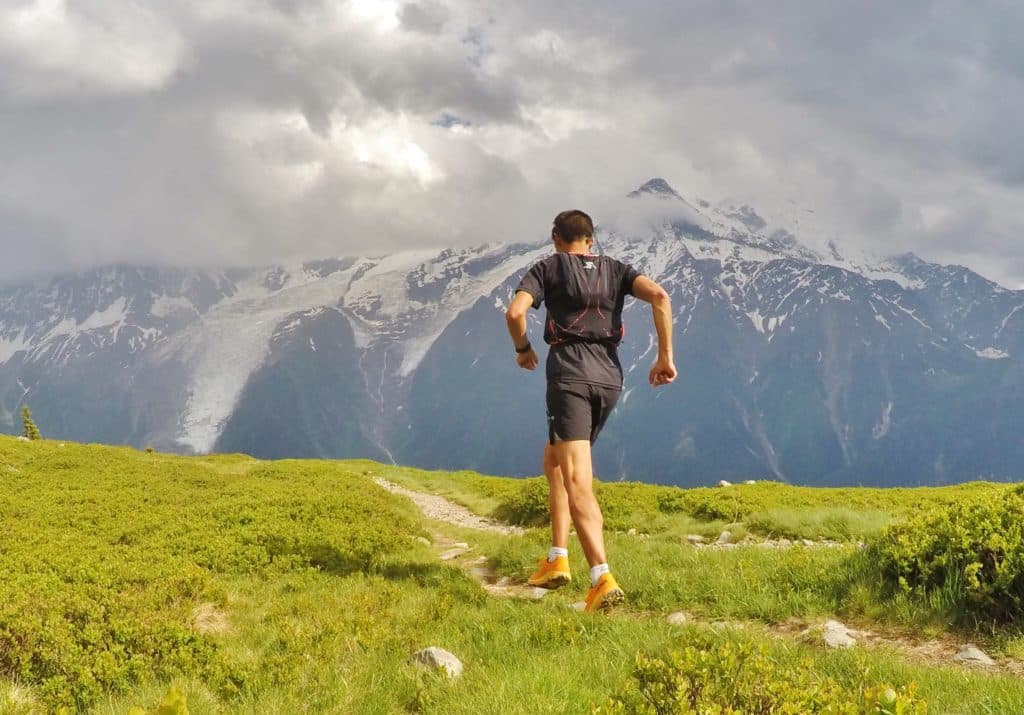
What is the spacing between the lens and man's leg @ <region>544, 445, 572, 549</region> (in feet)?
25.1

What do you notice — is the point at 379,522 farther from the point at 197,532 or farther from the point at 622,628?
the point at 622,628

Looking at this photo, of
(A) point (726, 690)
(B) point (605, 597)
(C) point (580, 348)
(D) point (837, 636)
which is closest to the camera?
(A) point (726, 690)

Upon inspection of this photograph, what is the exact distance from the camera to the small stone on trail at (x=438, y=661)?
478cm

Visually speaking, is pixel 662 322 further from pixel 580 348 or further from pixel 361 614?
pixel 361 614

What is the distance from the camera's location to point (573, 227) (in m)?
7.59

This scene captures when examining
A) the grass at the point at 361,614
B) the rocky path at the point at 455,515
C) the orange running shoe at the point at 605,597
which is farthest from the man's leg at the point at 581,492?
the rocky path at the point at 455,515

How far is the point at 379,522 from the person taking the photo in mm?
13695

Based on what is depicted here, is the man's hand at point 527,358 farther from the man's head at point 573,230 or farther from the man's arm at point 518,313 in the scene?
the man's head at point 573,230

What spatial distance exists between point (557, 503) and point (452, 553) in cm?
572

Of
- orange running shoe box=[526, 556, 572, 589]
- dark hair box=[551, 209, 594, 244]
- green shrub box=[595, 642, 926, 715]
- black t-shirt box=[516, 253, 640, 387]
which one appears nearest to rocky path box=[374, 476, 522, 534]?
orange running shoe box=[526, 556, 572, 589]

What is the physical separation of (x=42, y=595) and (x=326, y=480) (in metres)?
17.1

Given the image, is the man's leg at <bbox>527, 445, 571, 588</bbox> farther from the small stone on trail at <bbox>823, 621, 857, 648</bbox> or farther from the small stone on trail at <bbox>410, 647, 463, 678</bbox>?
the small stone on trail at <bbox>823, 621, 857, 648</bbox>

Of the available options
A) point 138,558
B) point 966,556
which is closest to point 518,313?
point 966,556

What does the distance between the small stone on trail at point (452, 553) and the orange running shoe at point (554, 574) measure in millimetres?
4871
